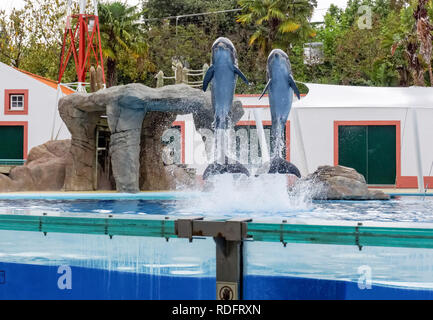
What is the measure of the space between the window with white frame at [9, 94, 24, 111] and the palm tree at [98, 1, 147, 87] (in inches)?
248

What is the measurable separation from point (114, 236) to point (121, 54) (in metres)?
29.2

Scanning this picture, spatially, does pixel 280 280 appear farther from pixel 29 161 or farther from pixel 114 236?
pixel 29 161

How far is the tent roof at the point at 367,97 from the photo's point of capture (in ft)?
51.5

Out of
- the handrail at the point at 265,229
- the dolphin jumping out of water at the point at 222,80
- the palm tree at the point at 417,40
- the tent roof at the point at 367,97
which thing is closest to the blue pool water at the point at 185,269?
the handrail at the point at 265,229

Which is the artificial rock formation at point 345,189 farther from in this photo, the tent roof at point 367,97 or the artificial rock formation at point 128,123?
the artificial rock formation at point 128,123

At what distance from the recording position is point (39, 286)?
5887 millimetres

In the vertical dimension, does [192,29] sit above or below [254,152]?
above

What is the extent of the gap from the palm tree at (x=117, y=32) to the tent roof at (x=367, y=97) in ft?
52.6

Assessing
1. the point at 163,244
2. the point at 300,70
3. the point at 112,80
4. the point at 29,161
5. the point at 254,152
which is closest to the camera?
the point at 163,244

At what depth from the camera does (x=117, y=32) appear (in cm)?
3089

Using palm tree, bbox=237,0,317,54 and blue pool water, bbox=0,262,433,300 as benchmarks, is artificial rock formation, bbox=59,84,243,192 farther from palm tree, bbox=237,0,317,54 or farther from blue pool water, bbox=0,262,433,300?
palm tree, bbox=237,0,317,54

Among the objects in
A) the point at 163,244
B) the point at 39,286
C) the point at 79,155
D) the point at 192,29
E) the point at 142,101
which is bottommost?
the point at 39,286

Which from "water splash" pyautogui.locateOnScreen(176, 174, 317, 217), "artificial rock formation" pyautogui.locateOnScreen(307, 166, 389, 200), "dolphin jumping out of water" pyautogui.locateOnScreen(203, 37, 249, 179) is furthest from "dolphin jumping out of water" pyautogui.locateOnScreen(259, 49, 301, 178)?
"artificial rock formation" pyautogui.locateOnScreen(307, 166, 389, 200)

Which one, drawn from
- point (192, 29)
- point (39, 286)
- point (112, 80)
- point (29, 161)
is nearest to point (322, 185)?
point (29, 161)
